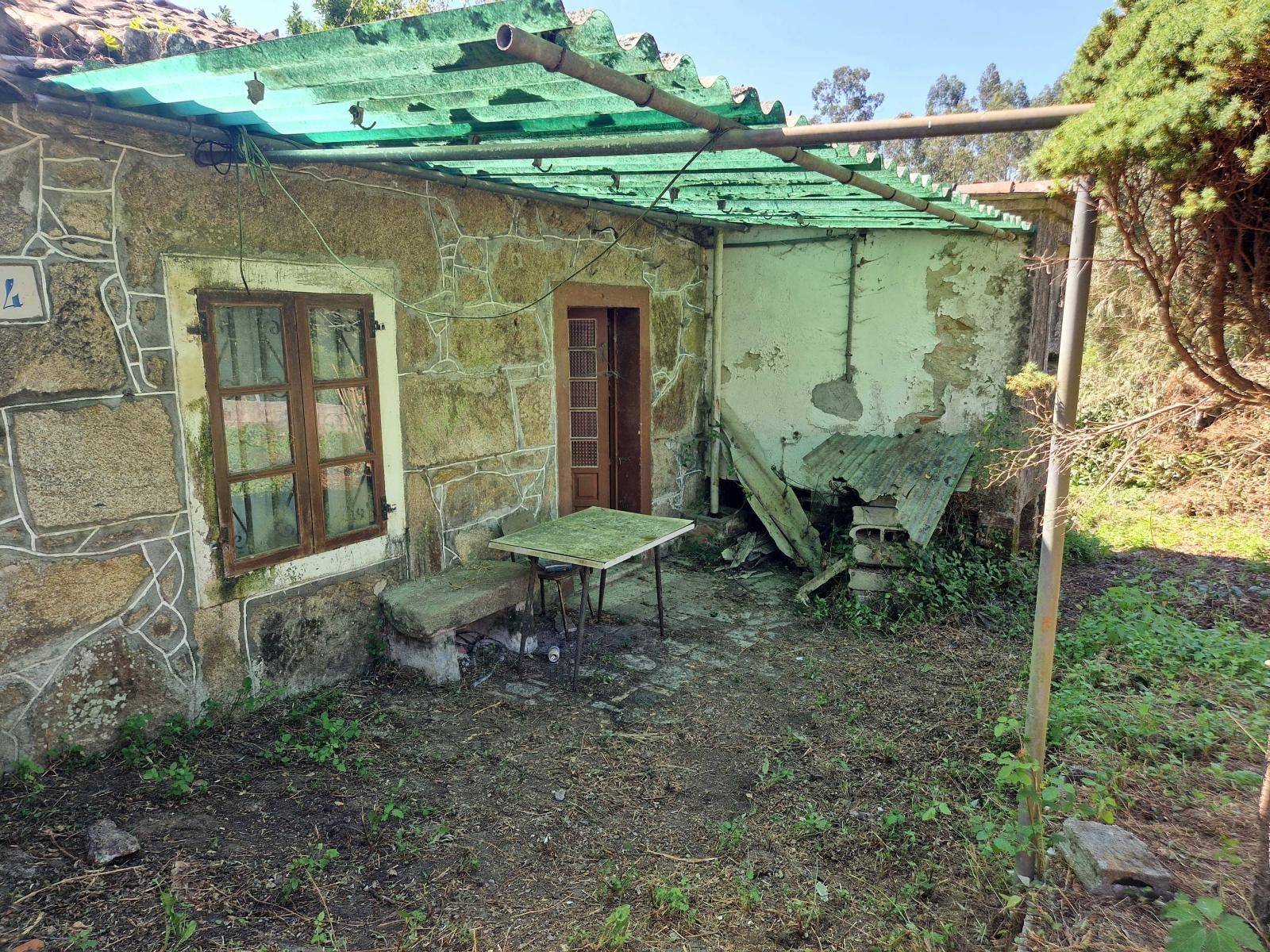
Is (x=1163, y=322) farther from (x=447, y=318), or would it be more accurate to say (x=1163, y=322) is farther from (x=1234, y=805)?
(x=447, y=318)

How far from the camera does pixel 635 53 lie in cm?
242

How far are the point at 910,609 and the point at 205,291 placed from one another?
4.87 metres

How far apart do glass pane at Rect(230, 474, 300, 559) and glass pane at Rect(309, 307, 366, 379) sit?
63 cm

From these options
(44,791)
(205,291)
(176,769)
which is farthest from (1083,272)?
(44,791)

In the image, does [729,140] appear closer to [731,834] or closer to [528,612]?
[731,834]

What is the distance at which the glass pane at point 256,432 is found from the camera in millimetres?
4098

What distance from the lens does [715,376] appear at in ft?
26.4

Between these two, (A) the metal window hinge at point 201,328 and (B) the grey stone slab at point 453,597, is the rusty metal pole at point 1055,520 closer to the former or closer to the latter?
(B) the grey stone slab at point 453,597

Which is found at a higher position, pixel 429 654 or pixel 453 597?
pixel 453 597

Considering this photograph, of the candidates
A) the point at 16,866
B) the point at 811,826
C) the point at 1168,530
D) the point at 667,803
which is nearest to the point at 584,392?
the point at 667,803

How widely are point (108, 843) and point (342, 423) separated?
2.29 metres

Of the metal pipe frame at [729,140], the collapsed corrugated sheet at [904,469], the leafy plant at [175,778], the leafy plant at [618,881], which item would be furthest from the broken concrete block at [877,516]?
the leafy plant at [175,778]

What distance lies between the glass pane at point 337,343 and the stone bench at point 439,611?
4.35 feet

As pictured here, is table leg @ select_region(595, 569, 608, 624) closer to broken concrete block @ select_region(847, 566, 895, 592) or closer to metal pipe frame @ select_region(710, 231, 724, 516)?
broken concrete block @ select_region(847, 566, 895, 592)
